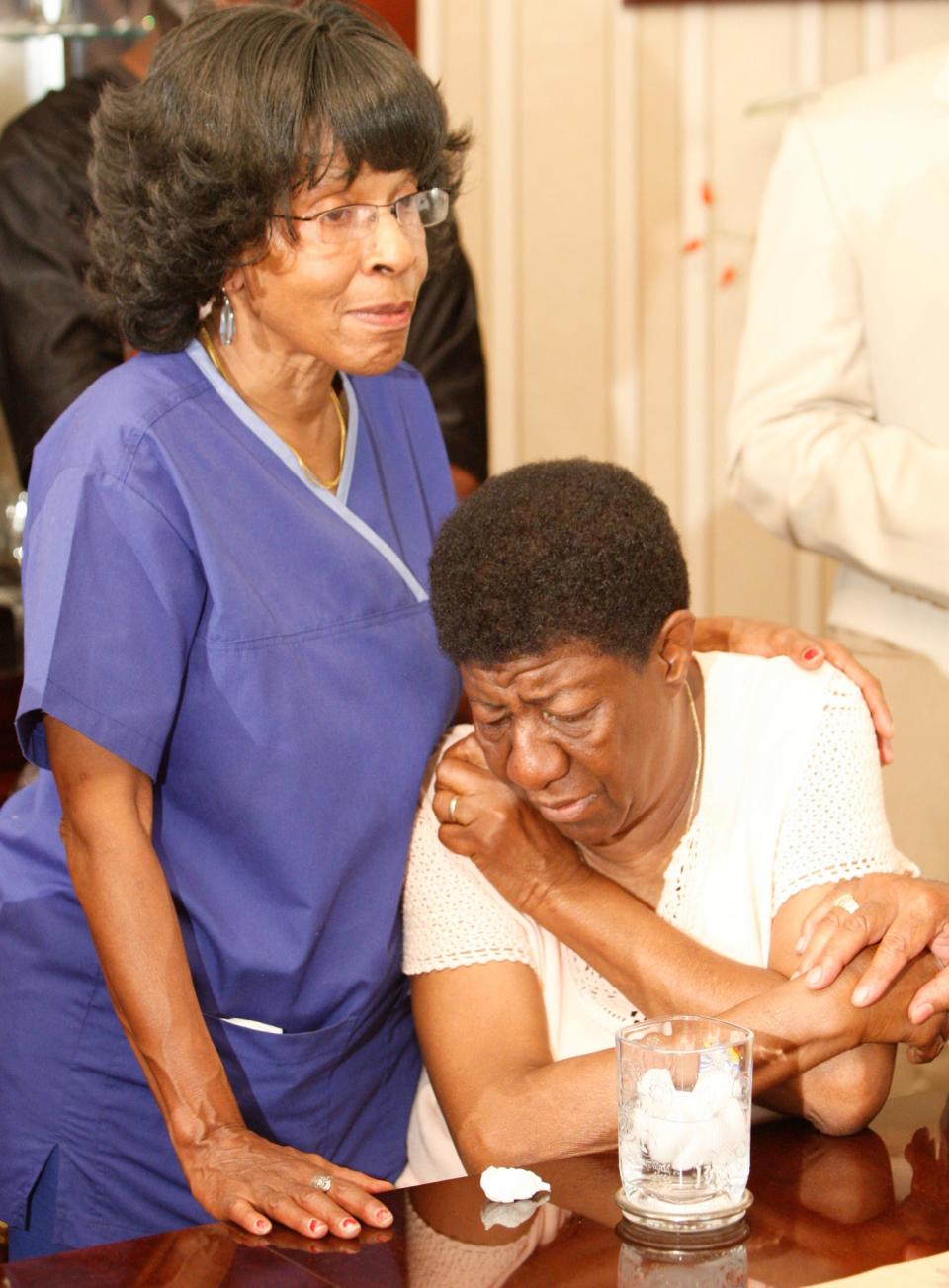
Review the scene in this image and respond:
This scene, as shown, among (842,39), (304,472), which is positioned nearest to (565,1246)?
(304,472)

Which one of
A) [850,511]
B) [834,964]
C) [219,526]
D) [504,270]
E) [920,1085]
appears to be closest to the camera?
[834,964]

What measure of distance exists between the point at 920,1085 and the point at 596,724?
747 mm

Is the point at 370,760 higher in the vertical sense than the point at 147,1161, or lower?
higher

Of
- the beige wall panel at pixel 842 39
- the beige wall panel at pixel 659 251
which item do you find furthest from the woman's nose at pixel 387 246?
the beige wall panel at pixel 842 39

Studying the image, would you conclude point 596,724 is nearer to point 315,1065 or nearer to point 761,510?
point 315,1065

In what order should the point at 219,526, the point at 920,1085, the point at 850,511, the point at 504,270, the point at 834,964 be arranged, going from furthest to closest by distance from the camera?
the point at 504,270
the point at 850,511
the point at 920,1085
the point at 219,526
the point at 834,964

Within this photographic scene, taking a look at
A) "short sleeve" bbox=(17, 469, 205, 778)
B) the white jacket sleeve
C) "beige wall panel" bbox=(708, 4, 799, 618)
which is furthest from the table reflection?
"beige wall panel" bbox=(708, 4, 799, 618)

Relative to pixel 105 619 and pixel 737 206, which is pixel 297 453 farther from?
pixel 737 206

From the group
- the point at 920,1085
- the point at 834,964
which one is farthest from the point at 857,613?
the point at 834,964

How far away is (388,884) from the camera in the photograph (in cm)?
179

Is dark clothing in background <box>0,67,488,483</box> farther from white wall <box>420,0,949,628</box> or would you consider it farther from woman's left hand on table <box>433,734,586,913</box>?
woman's left hand on table <box>433,734,586,913</box>

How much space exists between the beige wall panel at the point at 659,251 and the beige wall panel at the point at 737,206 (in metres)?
0.08

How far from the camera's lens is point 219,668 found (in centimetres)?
165

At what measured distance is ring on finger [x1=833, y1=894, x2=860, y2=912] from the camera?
64.3 inches
